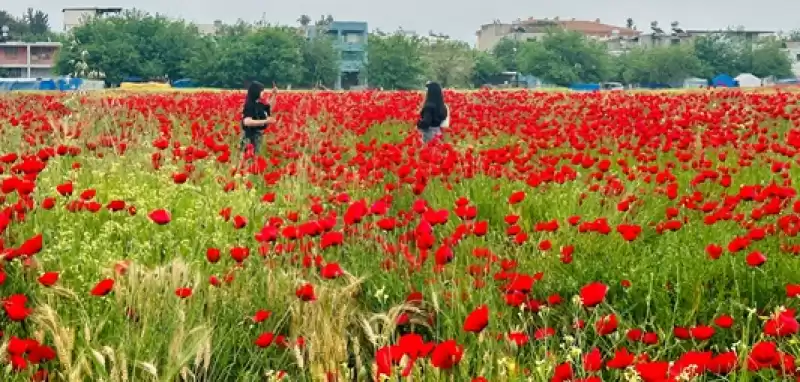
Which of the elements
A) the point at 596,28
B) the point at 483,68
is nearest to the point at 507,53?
the point at 483,68

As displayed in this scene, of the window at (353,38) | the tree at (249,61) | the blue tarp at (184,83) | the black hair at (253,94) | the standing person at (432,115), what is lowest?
the standing person at (432,115)

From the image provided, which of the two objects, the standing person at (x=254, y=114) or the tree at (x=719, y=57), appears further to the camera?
the tree at (x=719, y=57)

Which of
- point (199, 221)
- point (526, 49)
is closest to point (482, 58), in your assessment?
point (526, 49)

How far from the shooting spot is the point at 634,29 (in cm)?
16425

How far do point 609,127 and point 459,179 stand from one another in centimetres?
338

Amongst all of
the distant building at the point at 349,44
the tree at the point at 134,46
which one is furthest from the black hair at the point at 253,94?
the distant building at the point at 349,44

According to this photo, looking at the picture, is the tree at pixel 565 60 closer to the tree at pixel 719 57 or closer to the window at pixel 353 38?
the tree at pixel 719 57

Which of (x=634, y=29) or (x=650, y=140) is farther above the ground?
(x=634, y=29)

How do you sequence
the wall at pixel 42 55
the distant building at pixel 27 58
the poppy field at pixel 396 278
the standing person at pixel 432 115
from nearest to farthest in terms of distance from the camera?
the poppy field at pixel 396 278
the standing person at pixel 432 115
the distant building at pixel 27 58
the wall at pixel 42 55

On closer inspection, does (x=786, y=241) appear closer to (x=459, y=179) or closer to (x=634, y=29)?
(x=459, y=179)

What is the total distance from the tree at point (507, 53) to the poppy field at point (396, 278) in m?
91.6

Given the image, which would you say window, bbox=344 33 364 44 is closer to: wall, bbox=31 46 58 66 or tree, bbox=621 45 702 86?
tree, bbox=621 45 702 86

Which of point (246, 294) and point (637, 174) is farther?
point (637, 174)

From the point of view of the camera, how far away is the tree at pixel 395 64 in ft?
227
